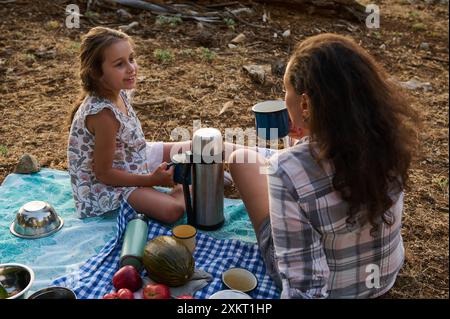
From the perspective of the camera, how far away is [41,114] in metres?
4.93

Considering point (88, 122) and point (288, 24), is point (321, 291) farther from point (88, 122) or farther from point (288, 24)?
point (288, 24)

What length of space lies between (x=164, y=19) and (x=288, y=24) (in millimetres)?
1736

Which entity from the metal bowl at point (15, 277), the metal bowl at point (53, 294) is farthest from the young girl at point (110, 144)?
the metal bowl at point (53, 294)

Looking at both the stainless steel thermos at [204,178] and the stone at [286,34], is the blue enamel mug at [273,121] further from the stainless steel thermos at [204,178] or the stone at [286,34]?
the stone at [286,34]

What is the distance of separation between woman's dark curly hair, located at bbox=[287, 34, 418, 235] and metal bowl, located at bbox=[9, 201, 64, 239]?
6.09 feet

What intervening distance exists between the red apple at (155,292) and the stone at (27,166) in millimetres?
1779

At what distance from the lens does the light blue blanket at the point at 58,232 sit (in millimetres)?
2931

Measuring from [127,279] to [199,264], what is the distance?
0.47 m

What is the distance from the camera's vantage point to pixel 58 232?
3.17 meters

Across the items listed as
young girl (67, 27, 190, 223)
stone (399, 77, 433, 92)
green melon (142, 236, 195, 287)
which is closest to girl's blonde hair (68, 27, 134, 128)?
young girl (67, 27, 190, 223)

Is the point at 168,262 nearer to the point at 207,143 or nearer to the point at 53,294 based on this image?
the point at 53,294

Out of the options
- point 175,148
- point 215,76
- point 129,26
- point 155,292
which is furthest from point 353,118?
point 129,26

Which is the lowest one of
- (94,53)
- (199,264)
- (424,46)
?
(199,264)
